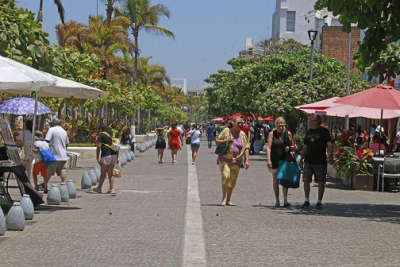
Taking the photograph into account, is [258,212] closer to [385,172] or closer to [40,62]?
[40,62]

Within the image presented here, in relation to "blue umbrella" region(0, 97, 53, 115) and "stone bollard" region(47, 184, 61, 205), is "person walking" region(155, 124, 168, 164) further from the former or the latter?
"stone bollard" region(47, 184, 61, 205)

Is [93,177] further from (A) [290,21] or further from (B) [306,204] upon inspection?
(A) [290,21]

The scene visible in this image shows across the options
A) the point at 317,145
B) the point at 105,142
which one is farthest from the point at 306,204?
the point at 105,142

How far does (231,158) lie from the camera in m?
15.9

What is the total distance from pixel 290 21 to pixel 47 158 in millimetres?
78751

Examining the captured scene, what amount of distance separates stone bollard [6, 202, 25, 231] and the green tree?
602cm

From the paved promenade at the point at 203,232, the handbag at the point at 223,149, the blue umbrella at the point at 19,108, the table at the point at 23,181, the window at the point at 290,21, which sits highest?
the window at the point at 290,21

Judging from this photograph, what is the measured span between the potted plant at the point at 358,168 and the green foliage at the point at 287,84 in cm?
1301

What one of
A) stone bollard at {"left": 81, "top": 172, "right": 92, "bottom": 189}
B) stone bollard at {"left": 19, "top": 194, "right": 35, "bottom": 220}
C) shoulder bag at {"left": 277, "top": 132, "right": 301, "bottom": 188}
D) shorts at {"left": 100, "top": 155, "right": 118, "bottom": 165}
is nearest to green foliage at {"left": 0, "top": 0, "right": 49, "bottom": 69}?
shorts at {"left": 100, "top": 155, "right": 118, "bottom": 165}

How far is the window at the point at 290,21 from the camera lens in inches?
3676

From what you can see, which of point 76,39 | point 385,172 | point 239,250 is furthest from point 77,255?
point 76,39

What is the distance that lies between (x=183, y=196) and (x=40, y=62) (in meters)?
4.22

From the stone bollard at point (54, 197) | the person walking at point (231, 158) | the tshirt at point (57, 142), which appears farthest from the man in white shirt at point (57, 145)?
the person walking at point (231, 158)

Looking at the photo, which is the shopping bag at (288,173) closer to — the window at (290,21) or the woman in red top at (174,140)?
the woman in red top at (174,140)
